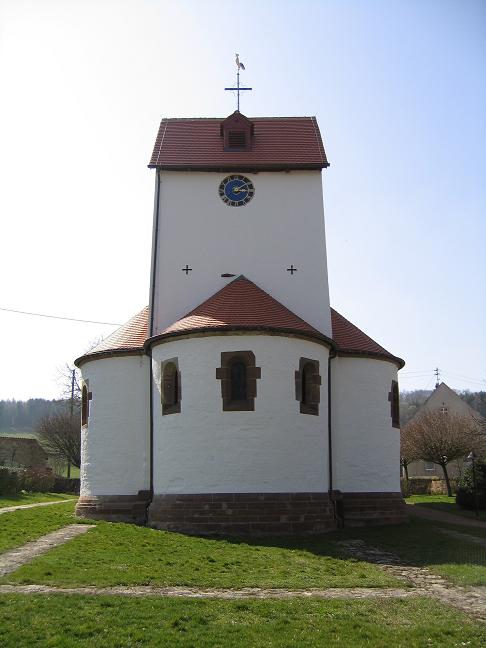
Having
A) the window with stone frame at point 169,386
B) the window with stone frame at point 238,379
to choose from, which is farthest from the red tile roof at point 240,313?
the window with stone frame at point 169,386

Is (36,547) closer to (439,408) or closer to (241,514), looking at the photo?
(241,514)

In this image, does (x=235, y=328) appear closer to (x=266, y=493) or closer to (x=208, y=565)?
(x=266, y=493)

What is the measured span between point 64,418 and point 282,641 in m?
50.6

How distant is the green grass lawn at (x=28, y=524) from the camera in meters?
16.1

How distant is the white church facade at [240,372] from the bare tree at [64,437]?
105 feet

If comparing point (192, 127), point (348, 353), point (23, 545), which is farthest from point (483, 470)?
point (23, 545)

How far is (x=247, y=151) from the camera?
25.1m

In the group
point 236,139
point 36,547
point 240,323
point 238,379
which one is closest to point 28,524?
point 36,547

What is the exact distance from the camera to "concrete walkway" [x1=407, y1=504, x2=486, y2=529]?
24.0 m

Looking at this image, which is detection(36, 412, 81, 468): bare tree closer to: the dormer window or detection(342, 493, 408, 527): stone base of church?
the dormer window

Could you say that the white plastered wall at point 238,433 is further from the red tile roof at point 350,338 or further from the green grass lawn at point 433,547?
the red tile roof at point 350,338

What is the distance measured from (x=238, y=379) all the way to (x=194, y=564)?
6529mm

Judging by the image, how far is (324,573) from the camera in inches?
514

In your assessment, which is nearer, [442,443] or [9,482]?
[9,482]
